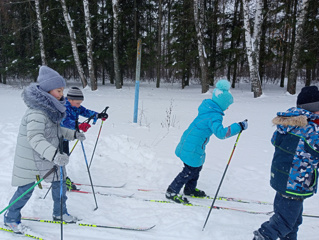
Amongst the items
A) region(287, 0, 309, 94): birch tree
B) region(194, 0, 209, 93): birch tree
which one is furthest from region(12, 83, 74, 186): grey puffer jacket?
region(287, 0, 309, 94): birch tree

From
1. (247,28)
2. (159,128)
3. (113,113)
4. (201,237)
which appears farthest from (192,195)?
(247,28)

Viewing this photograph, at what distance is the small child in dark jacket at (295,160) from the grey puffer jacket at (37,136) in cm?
222

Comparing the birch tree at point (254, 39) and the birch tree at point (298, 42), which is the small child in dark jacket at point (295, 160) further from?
the birch tree at point (298, 42)

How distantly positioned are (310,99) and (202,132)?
53.0 inches

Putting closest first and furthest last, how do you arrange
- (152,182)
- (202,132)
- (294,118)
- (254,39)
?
1. (294,118)
2. (202,132)
3. (152,182)
4. (254,39)

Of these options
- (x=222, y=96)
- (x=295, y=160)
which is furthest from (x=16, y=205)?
(x=295, y=160)

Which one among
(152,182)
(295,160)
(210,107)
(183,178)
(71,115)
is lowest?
(152,182)

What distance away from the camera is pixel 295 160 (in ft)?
7.15

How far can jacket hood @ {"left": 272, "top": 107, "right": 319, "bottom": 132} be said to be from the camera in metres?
2.09

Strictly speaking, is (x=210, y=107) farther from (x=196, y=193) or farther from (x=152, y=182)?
(x=152, y=182)

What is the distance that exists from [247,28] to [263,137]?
7485 millimetres

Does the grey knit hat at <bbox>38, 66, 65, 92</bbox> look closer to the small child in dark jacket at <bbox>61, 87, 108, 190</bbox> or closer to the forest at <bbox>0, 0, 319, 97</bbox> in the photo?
the small child in dark jacket at <bbox>61, 87, 108, 190</bbox>

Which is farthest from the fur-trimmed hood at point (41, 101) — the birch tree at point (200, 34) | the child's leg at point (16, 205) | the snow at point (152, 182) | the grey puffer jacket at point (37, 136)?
the birch tree at point (200, 34)

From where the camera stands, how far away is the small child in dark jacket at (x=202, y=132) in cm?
291
